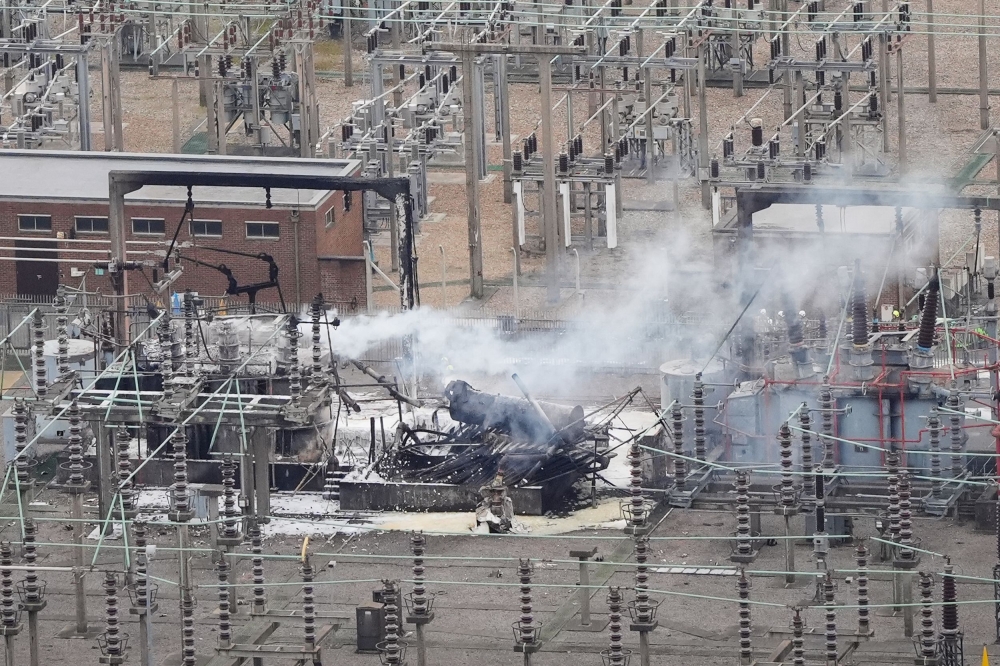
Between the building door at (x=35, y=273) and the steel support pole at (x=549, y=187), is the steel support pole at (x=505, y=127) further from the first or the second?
the building door at (x=35, y=273)

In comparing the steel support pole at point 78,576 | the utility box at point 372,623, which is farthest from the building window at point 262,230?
the utility box at point 372,623

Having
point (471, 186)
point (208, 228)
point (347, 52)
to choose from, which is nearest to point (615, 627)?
point (471, 186)

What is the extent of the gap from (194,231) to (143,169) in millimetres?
2236

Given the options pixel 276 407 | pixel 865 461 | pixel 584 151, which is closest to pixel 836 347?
pixel 865 461

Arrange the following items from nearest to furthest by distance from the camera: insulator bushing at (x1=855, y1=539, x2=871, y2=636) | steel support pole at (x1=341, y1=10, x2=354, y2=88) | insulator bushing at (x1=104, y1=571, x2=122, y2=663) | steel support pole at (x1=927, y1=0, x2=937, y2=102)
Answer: insulator bushing at (x1=104, y1=571, x2=122, y2=663) → insulator bushing at (x1=855, y1=539, x2=871, y2=636) → steel support pole at (x1=927, y1=0, x2=937, y2=102) → steel support pole at (x1=341, y1=10, x2=354, y2=88)

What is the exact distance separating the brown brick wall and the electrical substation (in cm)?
12

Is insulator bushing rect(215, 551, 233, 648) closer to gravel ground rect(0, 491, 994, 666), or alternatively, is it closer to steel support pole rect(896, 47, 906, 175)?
gravel ground rect(0, 491, 994, 666)

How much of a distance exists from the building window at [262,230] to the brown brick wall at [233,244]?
149 mm

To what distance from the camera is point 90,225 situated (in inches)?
3425

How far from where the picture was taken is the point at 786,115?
310 ft

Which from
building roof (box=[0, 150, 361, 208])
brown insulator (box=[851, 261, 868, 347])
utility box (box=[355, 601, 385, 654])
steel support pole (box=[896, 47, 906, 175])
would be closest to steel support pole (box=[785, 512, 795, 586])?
brown insulator (box=[851, 261, 868, 347])

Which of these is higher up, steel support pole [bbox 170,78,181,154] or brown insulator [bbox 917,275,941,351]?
steel support pole [bbox 170,78,181,154]

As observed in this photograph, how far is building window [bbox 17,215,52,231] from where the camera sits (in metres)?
87.3

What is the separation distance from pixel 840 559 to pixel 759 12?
34.3 metres
